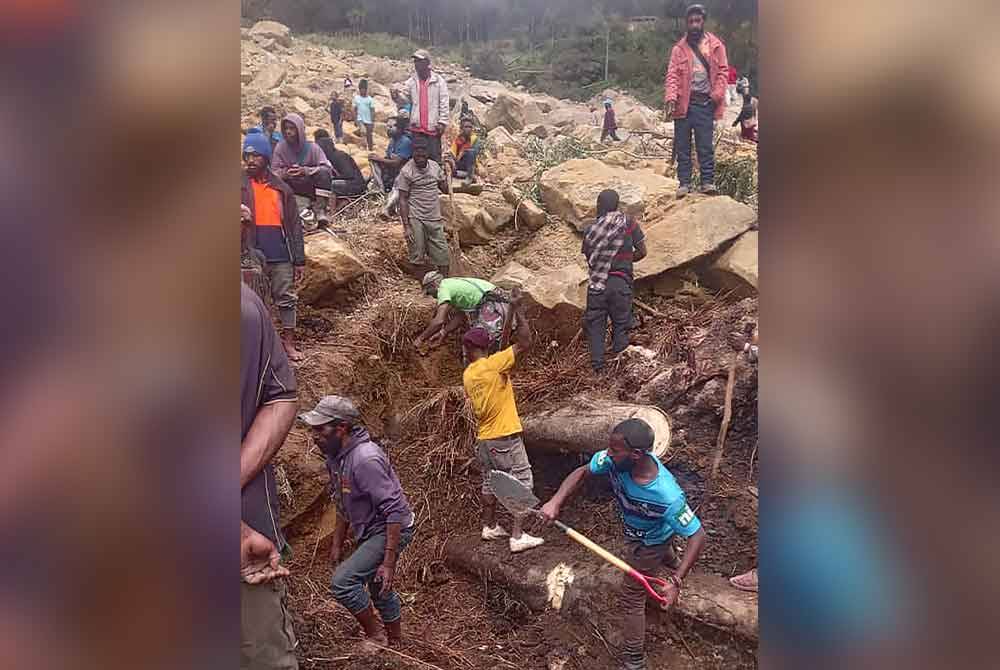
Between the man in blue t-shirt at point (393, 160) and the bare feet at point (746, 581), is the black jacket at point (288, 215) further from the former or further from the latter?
the bare feet at point (746, 581)

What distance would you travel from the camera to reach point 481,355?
15.6 ft

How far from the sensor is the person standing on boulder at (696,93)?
14.6 feet

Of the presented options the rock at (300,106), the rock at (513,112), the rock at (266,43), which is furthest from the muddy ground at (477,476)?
the rock at (266,43)

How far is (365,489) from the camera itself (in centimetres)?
444

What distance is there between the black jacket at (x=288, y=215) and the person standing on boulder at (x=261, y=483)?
24.5 inches

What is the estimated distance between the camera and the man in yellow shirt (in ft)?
15.3

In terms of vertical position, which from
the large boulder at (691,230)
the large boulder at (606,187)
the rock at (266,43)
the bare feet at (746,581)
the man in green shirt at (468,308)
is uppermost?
the rock at (266,43)

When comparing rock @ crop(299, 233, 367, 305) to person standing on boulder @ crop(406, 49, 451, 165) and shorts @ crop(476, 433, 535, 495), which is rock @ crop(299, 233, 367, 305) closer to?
person standing on boulder @ crop(406, 49, 451, 165)

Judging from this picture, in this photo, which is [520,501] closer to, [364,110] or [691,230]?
[691,230]
